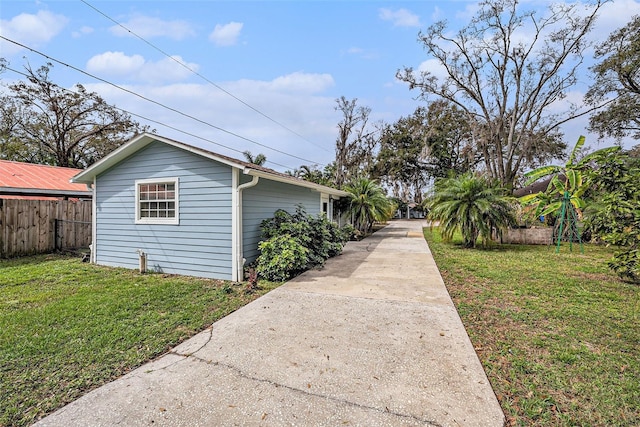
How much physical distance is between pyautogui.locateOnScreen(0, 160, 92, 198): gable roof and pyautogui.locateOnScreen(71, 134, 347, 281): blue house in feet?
11.0

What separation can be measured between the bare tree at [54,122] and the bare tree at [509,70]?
780 inches

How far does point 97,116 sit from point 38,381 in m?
23.0

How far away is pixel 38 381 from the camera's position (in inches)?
91.4

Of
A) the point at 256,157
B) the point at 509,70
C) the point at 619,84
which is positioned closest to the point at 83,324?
the point at 256,157

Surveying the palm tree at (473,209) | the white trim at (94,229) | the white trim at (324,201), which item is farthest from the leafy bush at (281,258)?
the palm tree at (473,209)

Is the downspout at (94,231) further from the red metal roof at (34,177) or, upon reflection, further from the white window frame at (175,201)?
the red metal roof at (34,177)

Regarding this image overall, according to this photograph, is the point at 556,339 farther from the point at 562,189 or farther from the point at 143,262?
the point at 562,189

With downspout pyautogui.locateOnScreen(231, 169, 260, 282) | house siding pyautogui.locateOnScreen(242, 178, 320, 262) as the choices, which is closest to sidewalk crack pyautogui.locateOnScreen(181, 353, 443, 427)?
downspout pyautogui.locateOnScreen(231, 169, 260, 282)

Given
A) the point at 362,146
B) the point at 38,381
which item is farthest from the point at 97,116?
the point at 38,381

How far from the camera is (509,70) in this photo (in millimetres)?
14555

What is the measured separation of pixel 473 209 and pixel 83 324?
9.34 meters

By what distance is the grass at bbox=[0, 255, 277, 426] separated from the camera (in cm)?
227

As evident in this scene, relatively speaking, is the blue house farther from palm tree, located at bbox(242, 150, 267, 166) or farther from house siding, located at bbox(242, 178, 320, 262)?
palm tree, located at bbox(242, 150, 267, 166)

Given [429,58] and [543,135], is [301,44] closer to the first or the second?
[429,58]
